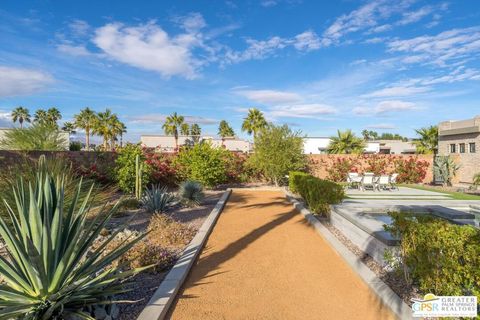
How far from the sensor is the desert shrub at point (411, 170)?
20.4 metres

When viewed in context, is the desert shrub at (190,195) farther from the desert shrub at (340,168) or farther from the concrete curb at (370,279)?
the desert shrub at (340,168)

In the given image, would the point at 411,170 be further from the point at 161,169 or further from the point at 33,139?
the point at 33,139

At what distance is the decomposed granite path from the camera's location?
150 inches

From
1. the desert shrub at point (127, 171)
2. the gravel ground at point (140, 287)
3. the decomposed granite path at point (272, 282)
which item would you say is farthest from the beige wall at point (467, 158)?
the desert shrub at point (127, 171)

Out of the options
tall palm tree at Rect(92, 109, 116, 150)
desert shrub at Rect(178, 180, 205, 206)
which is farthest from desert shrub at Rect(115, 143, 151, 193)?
tall palm tree at Rect(92, 109, 116, 150)

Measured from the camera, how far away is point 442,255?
3482 millimetres

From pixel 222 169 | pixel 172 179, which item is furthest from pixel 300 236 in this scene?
pixel 172 179

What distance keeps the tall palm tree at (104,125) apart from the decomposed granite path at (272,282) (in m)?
55.8

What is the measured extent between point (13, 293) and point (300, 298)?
323 cm

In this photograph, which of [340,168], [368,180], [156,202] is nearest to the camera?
[156,202]

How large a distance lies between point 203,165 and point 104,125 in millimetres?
48820

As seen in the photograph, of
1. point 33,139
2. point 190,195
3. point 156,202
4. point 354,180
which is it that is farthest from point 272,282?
point 33,139
